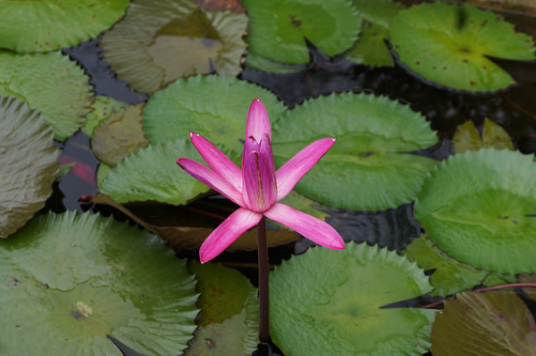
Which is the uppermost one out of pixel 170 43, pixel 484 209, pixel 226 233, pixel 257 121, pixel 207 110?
pixel 257 121

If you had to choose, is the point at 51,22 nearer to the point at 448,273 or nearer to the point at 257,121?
the point at 257,121

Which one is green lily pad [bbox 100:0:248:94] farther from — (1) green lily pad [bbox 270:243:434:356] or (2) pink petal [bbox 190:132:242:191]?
(2) pink petal [bbox 190:132:242:191]

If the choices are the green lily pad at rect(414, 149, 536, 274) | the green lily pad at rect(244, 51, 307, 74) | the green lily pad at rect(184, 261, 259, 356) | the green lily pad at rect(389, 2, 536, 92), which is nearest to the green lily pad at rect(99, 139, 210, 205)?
the green lily pad at rect(184, 261, 259, 356)

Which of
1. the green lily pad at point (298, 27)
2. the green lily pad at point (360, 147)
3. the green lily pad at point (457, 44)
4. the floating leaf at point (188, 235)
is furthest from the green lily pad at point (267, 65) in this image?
the floating leaf at point (188, 235)

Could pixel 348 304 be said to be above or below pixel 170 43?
below

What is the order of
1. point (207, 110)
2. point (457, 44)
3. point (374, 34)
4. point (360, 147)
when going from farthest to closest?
point (374, 34)
point (457, 44)
point (207, 110)
point (360, 147)

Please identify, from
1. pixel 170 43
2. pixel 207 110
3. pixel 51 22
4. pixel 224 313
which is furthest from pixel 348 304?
pixel 51 22

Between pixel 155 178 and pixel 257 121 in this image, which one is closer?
pixel 257 121

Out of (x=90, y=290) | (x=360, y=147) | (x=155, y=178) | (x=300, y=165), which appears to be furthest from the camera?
(x=360, y=147)
